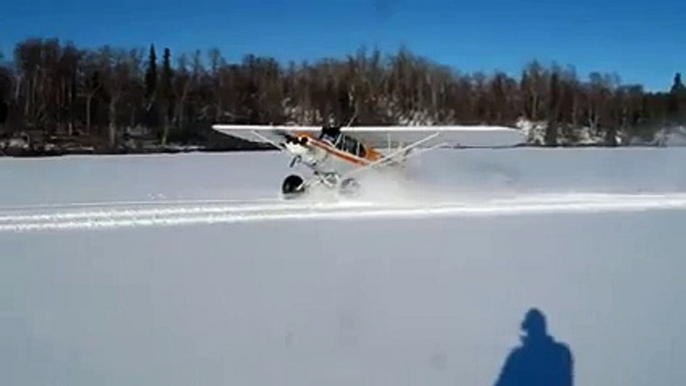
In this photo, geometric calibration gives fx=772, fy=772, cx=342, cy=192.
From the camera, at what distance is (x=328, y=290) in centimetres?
608

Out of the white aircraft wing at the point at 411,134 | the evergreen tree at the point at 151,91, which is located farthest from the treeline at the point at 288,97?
the white aircraft wing at the point at 411,134

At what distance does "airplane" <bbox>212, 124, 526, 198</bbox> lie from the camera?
14.1 m

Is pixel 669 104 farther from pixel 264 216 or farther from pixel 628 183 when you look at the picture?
pixel 264 216

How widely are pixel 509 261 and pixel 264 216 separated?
4.70 meters

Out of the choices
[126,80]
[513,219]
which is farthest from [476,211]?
[126,80]

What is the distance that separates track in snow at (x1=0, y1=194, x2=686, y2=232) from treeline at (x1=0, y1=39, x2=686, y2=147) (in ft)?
96.6

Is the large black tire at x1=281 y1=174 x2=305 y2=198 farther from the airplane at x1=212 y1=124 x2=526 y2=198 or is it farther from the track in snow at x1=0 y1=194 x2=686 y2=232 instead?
the track in snow at x1=0 y1=194 x2=686 y2=232

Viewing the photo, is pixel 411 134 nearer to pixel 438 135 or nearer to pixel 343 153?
pixel 438 135

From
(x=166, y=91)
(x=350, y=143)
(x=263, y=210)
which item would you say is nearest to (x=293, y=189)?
(x=350, y=143)

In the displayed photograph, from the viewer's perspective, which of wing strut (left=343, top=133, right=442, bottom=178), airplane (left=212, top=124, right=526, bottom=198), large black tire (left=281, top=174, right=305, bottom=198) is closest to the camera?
large black tire (left=281, top=174, right=305, bottom=198)

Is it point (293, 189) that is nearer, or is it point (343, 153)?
point (293, 189)

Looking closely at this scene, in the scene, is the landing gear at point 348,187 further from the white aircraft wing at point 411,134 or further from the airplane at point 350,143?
the white aircraft wing at point 411,134

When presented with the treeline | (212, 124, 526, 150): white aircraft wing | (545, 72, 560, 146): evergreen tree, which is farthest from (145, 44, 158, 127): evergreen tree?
(212, 124, 526, 150): white aircraft wing

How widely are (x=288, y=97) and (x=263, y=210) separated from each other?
4511 centimetres
